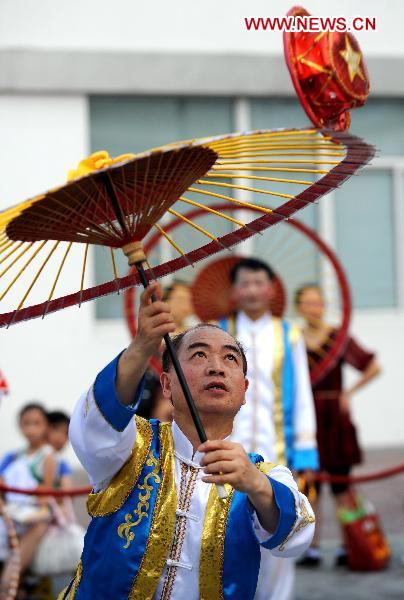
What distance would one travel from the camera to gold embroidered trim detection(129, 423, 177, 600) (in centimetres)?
306

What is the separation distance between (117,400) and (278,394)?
3.35 metres

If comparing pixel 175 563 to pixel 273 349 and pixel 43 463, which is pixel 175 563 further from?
pixel 43 463

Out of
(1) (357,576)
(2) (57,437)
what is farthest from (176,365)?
(2) (57,437)

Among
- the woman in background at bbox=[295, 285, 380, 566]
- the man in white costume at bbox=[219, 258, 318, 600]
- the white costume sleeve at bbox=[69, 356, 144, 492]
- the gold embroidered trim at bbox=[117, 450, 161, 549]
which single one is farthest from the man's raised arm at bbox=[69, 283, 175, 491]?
the woman in background at bbox=[295, 285, 380, 566]

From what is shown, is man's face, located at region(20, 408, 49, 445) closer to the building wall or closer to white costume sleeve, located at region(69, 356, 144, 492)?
the building wall

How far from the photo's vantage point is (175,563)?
10.1 feet

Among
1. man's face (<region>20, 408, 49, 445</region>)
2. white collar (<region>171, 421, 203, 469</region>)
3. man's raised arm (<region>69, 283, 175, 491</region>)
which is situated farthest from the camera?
man's face (<region>20, 408, 49, 445</region>)

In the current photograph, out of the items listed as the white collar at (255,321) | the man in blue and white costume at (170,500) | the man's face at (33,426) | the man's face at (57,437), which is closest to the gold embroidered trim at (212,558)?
the man in blue and white costume at (170,500)

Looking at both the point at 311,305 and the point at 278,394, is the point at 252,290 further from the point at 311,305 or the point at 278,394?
the point at 311,305

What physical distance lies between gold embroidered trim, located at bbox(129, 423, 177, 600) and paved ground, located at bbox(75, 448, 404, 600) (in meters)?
3.54

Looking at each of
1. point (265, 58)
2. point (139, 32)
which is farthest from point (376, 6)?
point (139, 32)

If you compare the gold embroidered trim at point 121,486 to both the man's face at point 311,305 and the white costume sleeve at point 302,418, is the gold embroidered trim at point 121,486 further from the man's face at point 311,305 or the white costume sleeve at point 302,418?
the man's face at point 311,305

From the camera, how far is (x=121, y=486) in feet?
10.2

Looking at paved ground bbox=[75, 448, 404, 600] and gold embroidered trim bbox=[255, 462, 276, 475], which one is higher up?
gold embroidered trim bbox=[255, 462, 276, 475]
